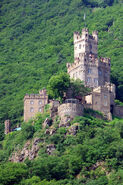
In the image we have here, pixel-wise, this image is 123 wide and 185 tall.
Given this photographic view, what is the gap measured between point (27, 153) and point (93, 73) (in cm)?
2105

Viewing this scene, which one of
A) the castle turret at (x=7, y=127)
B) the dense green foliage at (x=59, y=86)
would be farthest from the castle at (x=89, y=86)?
the castle turret at (x=7, y=127)

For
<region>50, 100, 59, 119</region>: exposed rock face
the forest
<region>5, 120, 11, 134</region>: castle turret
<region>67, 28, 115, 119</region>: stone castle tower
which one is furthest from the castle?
<region>5, 120, 11, 134</region>: castle turret

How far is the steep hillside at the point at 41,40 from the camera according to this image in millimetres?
129150

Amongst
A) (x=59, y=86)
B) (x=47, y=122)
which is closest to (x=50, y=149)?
(x=47, y=122)

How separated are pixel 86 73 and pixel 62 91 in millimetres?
7341

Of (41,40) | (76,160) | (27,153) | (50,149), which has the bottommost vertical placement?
(76,160)

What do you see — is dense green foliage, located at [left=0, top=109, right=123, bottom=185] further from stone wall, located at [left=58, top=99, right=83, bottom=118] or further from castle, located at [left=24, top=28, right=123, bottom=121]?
castle, located at [left=24, top=28, right=123, bottom=121]

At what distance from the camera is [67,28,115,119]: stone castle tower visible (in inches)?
4053

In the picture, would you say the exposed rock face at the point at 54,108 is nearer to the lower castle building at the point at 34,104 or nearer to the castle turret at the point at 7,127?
the lower castle building at the point at 34,104

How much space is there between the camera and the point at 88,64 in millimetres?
109875

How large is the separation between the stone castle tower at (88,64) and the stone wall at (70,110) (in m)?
10.7

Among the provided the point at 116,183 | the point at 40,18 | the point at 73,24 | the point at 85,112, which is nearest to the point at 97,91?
the point at 85,112

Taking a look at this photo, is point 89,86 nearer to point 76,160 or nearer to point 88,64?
point 88,64

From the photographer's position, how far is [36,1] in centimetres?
18238
